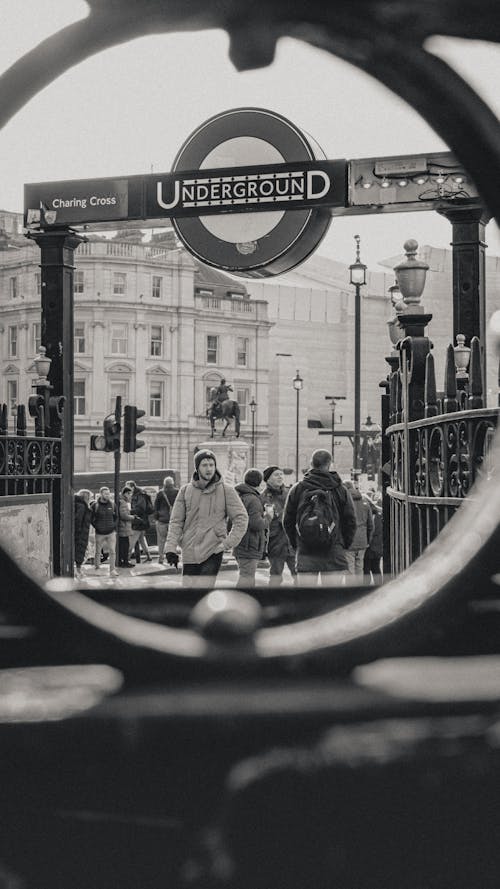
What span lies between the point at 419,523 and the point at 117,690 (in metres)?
3.54

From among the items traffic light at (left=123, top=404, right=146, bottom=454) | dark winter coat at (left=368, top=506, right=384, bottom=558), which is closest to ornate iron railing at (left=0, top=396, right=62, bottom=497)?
dark winter coat at (left=368, top=506, right=384, bottom=558)

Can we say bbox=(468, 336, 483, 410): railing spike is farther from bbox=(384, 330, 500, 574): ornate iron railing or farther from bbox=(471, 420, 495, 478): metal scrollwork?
bbox=(471, 420, 495, 478): metal scrollwork

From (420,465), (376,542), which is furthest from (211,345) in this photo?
(420,465)

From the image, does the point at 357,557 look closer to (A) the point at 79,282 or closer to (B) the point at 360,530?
(B) the point at 360,530

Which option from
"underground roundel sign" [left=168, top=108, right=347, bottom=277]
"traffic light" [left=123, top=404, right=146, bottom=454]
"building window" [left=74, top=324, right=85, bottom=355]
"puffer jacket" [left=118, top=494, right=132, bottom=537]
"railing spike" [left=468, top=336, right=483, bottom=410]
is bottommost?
"puffer jacket" [left=118, top=494, right=132, bottom=537]

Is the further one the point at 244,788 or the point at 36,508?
the point at 36,508

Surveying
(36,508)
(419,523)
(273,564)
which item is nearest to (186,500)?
(36,508)

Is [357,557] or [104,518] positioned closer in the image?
[357,557]

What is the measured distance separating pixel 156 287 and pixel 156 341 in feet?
11.5

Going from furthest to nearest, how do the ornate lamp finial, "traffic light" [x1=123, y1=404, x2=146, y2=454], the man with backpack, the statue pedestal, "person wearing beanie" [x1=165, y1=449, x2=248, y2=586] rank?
1. the statue pedestal
2. "traffic light" [x1=123, y1=404, x2=146, y2=454]
3. "person wearing beanie" [x1=165, y1=449, x2=248, y2=586]
4. the man with backpack
5. the ornate lamp finial

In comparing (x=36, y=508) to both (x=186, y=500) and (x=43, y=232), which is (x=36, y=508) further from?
(x=43, y=232)

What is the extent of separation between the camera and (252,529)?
30.9ft

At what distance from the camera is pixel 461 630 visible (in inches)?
44.2

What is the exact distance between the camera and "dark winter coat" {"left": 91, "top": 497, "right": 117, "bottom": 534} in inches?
582
